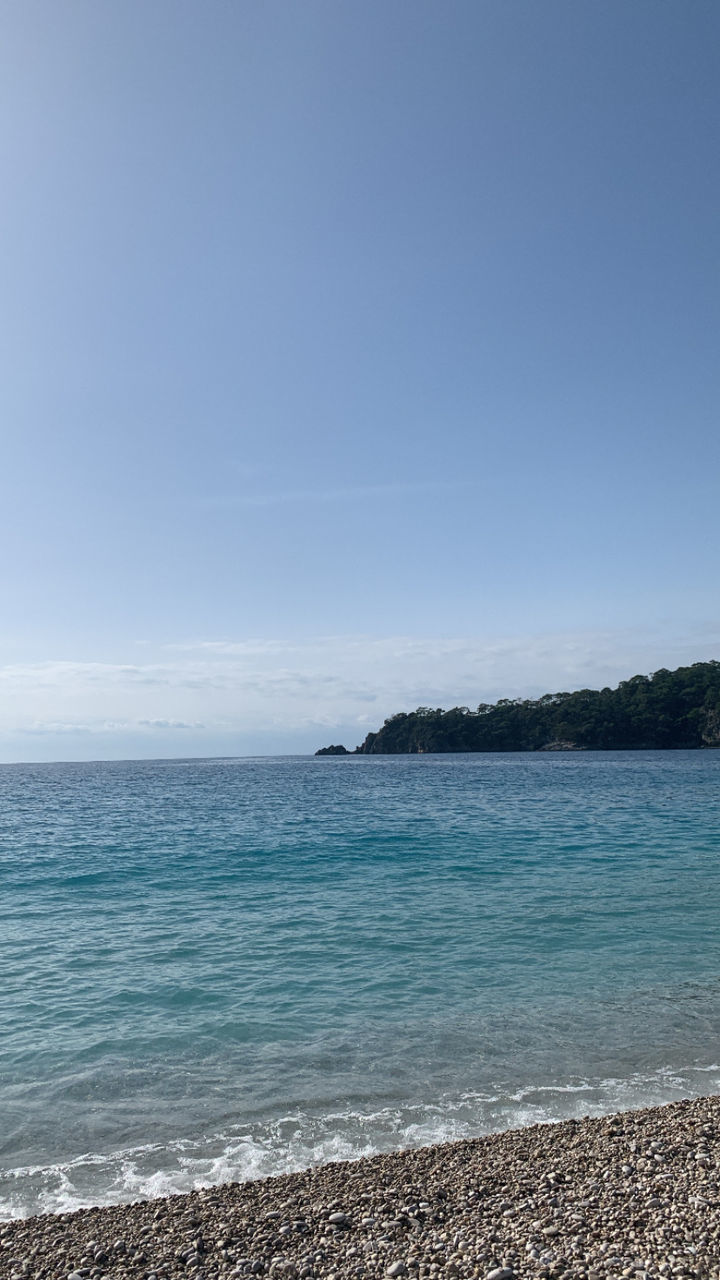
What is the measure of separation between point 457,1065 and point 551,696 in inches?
7307

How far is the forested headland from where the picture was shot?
13850cm

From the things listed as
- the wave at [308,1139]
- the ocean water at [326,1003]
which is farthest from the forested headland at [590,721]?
the wave at [308,1139]

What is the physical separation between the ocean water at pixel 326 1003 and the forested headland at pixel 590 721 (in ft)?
397

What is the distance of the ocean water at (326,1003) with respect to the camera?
8.16m

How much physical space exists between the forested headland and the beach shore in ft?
460

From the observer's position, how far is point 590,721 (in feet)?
496

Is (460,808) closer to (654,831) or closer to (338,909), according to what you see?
(654,831)

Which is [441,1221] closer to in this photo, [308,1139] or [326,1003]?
[308,1139]

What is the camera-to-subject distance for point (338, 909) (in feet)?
61.0

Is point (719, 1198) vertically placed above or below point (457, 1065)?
above

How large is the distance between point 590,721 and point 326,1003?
14785 centimetres

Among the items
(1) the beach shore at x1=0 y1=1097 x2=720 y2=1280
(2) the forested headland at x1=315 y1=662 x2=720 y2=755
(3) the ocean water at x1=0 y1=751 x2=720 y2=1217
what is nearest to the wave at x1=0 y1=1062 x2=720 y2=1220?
(3) the ocean water at x1=0 y1=751 x2=720 y2=1217

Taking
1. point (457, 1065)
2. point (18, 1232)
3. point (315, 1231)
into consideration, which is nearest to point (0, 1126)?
point (18, 1232)

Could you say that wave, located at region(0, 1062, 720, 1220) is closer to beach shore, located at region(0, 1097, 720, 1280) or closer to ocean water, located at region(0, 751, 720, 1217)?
ocean water, located at region(0, 751, 720, 1217)
